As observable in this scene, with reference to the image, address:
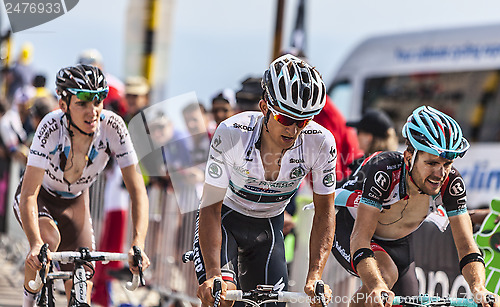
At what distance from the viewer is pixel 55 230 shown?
6.11 meters

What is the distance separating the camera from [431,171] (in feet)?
15.9

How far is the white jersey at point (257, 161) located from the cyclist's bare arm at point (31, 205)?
4.35 ft

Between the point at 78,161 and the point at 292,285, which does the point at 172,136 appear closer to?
the point at 292,285

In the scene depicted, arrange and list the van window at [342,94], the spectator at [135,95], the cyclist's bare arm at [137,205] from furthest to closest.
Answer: the van window at [342,94] < the spectator at [135,95] < the cyclist's bare arm at [137,205]

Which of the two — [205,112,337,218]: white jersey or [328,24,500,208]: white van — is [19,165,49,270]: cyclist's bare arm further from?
[328,24,500,208]: white van

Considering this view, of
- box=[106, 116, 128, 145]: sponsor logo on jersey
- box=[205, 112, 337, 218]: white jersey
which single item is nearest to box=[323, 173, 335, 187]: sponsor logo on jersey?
box=[205, 112, 337, 218]: white jersey

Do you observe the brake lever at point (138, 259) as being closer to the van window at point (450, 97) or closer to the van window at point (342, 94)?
the van window at point (450, 97)

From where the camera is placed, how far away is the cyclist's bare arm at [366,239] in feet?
15.3

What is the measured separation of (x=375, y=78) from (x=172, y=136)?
30.7 ft

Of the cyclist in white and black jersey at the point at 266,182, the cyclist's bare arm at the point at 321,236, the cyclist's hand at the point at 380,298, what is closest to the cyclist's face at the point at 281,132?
the cyclist in white and black jersey at the point at 266,182

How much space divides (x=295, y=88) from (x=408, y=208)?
123cm

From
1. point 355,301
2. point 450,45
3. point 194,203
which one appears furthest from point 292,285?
point 450,45

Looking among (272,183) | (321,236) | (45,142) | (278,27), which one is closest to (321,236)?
(321,236)

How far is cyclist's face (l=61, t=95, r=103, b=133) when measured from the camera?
5.82 m
